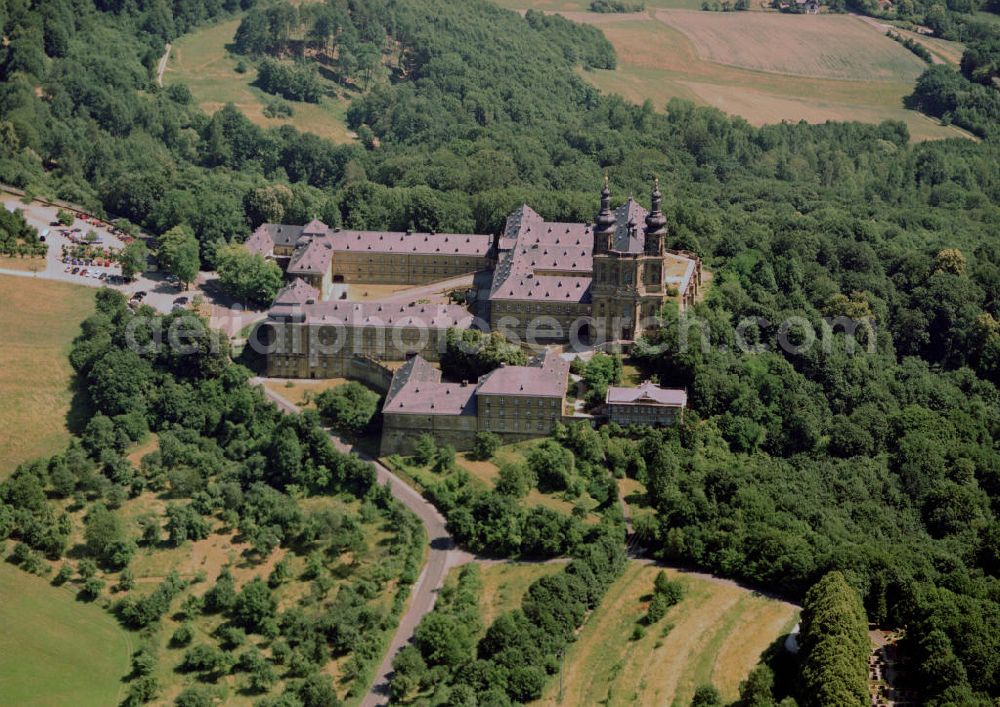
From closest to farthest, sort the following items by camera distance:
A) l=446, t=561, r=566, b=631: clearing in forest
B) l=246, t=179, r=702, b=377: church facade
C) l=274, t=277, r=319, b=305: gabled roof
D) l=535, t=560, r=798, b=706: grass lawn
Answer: l=535, t=560, r=798, b=706: grass lawn < l=446, t=561, r=566, b=631: clearing in forest < l=246, t=179, r=702, b=377: church facade < l=274, t=277, r=319, b=305: gabled roof

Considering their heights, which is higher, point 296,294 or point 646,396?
point 296,294

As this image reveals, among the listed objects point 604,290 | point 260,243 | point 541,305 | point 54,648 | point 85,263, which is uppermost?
point 604,290

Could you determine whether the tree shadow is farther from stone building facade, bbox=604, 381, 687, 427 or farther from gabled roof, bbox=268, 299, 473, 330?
stone building facade, bbox=604, 381, 687, 427

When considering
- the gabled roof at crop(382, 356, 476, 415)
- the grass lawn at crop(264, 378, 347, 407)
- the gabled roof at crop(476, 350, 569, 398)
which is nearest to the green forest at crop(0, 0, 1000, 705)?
the grass lawn at crop(264, 378, 347, 407)

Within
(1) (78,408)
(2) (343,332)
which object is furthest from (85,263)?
(2) (343,332)

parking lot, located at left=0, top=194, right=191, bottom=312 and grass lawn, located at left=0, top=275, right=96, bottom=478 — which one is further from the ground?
parking lot, located at left=0, top=194, right=191, bottom=312

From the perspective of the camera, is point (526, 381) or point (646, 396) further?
point (526, 381)

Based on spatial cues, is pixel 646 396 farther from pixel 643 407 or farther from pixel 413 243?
pixel 413 243
